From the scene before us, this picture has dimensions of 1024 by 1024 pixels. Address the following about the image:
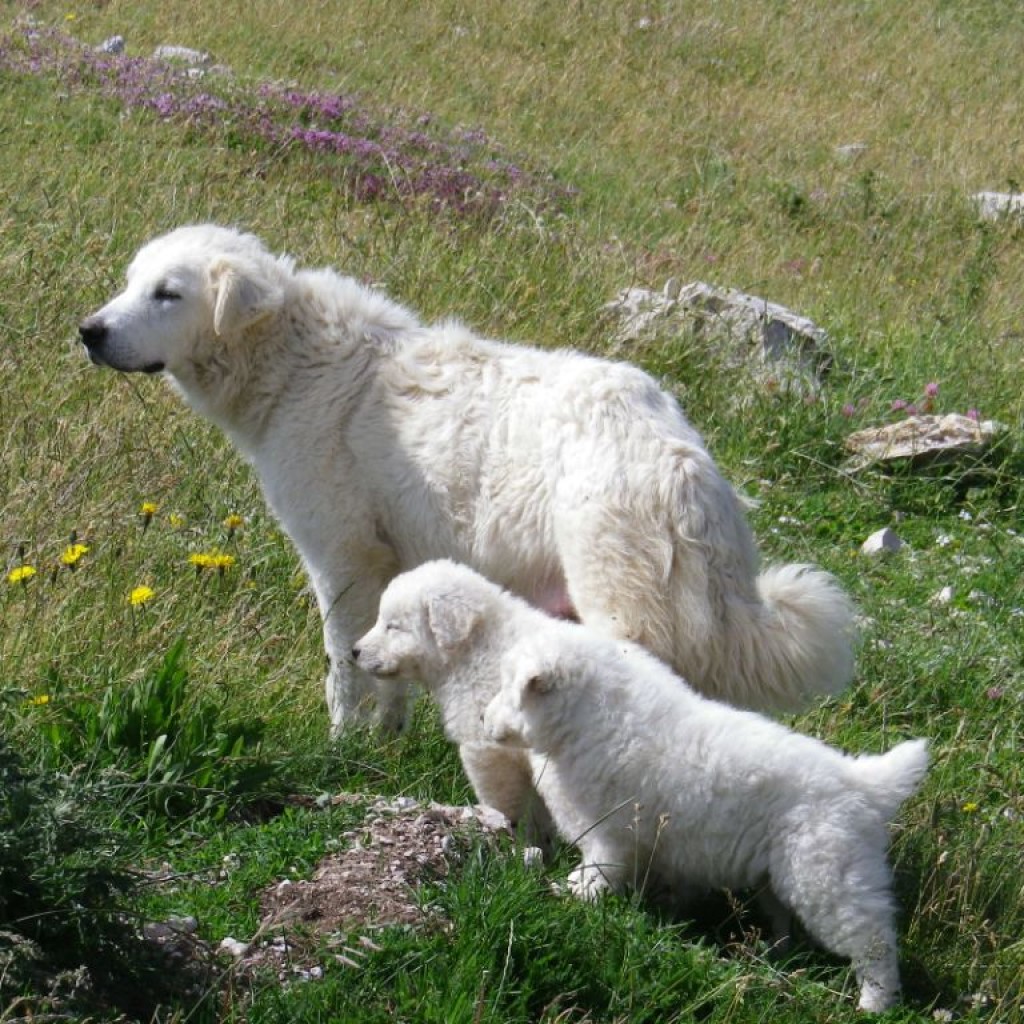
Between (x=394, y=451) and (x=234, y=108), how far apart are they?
25.2 ft

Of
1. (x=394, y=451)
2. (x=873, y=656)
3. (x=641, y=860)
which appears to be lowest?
(x=873, y=656)

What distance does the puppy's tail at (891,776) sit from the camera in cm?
414

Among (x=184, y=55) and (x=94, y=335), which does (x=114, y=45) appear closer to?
(x=184, y=55)

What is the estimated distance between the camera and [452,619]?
15.5 feet

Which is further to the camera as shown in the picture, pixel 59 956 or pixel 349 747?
pixel 349 747

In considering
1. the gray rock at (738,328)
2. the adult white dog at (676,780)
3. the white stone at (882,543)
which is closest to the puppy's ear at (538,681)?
the adult white dog at (676,780)

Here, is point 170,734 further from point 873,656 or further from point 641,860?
point 873,656

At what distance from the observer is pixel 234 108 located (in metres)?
12.5

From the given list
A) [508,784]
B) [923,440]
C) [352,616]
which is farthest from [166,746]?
[923,440]

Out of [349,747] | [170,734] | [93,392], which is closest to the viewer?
[170,734]

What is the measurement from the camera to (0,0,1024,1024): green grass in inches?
155

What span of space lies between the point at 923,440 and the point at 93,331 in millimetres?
4671

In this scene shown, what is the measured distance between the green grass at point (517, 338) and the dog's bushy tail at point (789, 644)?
21.6 inches

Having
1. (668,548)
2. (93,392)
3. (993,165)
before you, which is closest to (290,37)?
(993,165)
